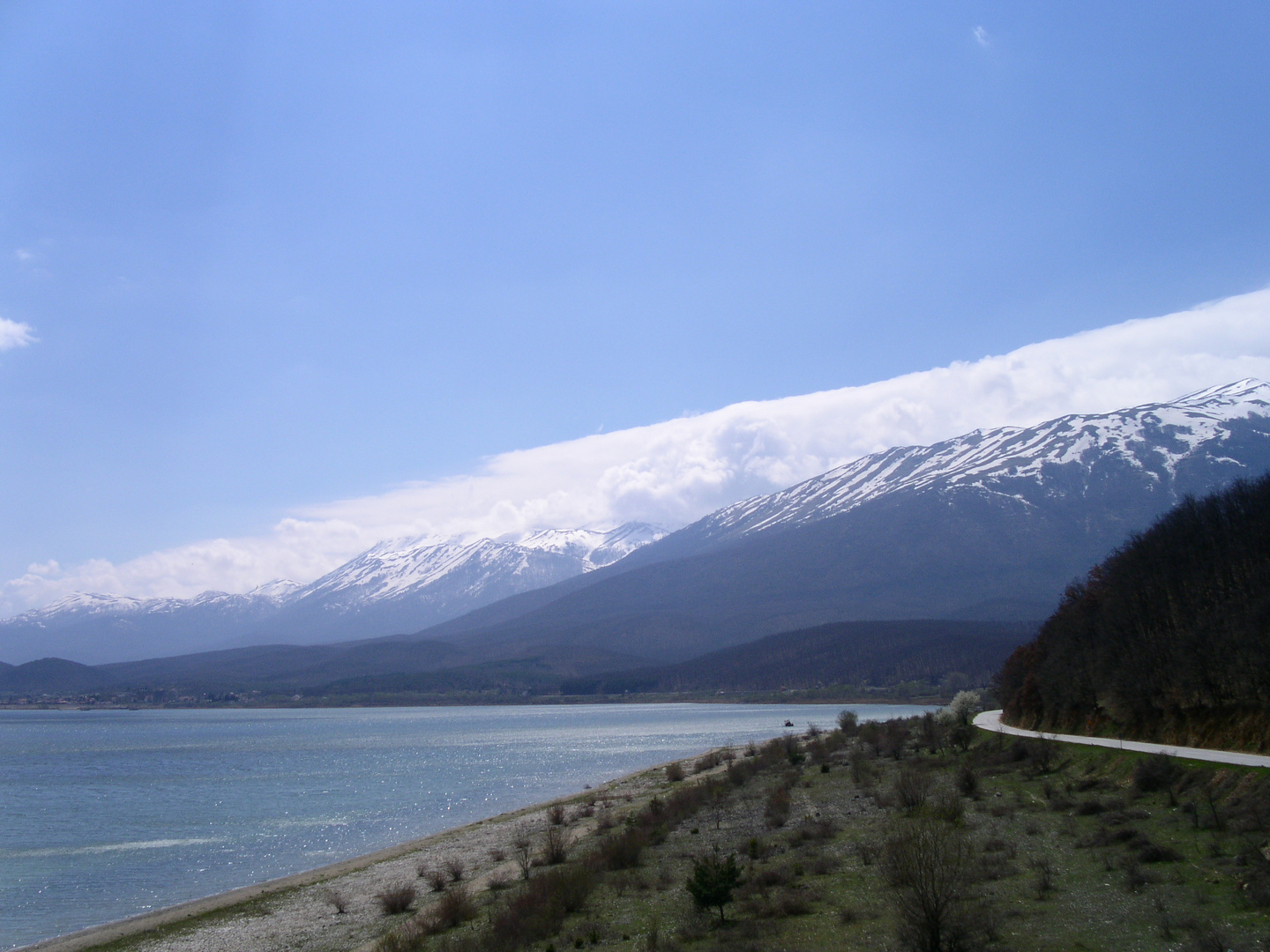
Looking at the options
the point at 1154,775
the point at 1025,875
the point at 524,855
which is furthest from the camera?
the point at 524,855

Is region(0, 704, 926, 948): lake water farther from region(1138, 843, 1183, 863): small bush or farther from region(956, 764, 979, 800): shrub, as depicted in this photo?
region(1138, 843, 1183, 863): small bush

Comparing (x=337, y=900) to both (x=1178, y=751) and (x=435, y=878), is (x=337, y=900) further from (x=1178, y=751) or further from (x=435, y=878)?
(x=1178, y=751)

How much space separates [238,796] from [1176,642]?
4965 centimetres

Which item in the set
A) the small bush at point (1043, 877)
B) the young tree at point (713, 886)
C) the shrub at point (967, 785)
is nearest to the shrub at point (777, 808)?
the shrub at point (967, 785)

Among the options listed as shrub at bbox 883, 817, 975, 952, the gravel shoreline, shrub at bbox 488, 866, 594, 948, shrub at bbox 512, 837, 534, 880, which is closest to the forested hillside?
shrub at bbox 883, 817, 975, 952

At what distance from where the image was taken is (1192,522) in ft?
131

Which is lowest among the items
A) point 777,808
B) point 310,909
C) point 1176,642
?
point 310,909

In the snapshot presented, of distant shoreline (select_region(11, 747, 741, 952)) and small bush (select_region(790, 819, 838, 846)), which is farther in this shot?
small bush (select_region(790, 819, 838, 846))

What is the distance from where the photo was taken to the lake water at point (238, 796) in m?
30.8

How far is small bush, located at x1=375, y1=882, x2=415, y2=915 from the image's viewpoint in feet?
75.2

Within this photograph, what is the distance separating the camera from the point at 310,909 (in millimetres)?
24969

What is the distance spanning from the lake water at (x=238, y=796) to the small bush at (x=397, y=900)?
9206 millimetres

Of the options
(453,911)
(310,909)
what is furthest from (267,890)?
(453,911)

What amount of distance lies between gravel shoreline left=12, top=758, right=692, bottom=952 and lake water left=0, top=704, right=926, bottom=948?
73.8 inches
